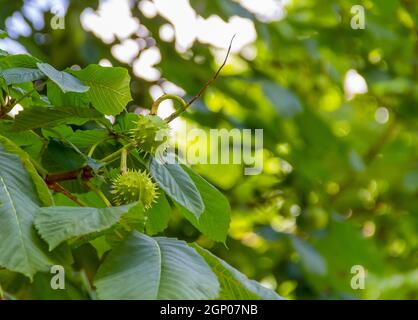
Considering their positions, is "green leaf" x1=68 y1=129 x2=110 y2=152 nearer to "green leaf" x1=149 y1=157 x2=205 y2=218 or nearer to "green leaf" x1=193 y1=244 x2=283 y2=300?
"green leaf" x1=149 y1=157 x2=205 y2=218

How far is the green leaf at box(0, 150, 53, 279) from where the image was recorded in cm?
89

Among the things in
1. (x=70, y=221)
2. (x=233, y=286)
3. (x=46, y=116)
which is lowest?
(x=233, y=286)

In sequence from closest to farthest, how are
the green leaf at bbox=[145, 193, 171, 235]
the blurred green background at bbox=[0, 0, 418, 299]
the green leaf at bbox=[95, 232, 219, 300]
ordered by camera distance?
the green leaf at bbox=[95, 232, 219, 300] < the green leaf at bbox=[145, 193, 171, 235] < the blurred green background at bbox=[0, 0, 418, 299]

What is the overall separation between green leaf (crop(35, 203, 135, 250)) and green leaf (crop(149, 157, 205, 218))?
139mm

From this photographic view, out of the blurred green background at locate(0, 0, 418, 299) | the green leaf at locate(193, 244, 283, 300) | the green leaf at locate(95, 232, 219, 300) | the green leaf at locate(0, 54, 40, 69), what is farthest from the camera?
the blurred green background at locate(0, 0, 418, 299)

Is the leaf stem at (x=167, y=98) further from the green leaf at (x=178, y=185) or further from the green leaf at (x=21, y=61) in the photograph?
the green leaf at (x=21, y=61)

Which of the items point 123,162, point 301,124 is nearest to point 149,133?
point 123,162

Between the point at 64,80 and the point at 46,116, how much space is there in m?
0.07

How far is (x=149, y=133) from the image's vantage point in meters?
1.11

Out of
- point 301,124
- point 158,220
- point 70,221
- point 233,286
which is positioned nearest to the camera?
point 70,221

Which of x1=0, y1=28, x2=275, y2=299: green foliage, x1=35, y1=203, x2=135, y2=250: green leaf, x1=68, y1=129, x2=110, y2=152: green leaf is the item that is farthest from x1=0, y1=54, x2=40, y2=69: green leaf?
x1=35, y1=203, x2=135, y2=250: green leaf

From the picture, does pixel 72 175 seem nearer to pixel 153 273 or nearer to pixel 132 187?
pixel 132 187

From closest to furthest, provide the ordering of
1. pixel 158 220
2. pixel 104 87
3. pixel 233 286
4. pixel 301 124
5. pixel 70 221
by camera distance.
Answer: pixel 70 221, pixel 233 286, pixel 104 87, pixel 158 220, pixel 301 124

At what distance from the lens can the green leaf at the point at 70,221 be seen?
35.2 inches
